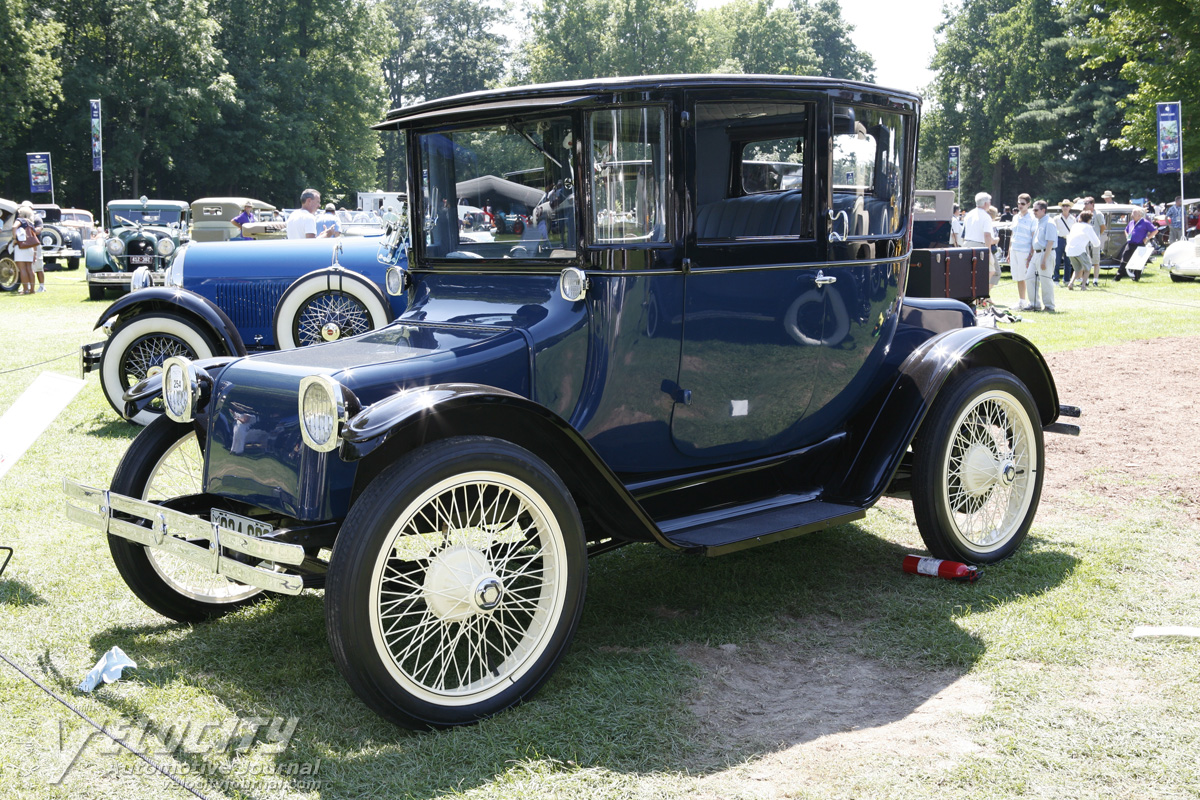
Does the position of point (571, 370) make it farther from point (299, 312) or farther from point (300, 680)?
point (299, 312)

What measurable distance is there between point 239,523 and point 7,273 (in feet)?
67.8

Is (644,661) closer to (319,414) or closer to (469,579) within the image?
(469,579)

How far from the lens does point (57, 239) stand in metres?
27.1

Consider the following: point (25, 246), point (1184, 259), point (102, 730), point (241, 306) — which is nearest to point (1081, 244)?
point (1184, 259)

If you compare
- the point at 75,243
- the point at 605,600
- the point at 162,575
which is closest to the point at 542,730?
the point at 605,600

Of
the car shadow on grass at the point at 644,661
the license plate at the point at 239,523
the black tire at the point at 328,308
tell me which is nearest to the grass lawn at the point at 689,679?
the car shadow on grass at the point at 644,661

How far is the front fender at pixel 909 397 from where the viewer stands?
416cm

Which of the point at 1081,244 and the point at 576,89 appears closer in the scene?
the point at 576,89

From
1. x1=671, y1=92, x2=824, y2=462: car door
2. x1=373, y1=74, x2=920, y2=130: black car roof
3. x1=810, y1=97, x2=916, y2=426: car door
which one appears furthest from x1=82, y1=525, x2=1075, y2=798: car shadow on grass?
x1=373, y1=74, x2=920, y2=130: black car roof

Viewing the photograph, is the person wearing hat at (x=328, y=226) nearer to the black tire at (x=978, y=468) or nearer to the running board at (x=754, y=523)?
the running board at (x=754, y=523)

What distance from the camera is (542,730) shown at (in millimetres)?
2951

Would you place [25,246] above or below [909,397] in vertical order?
above

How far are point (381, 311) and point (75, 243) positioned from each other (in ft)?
80.5

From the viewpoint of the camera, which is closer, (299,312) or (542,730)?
(542,730)
